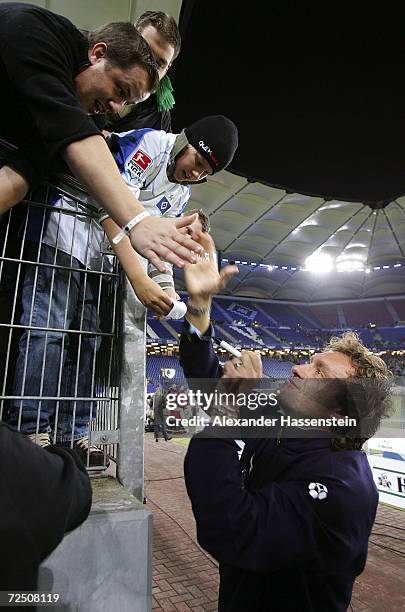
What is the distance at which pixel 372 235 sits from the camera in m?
27.8

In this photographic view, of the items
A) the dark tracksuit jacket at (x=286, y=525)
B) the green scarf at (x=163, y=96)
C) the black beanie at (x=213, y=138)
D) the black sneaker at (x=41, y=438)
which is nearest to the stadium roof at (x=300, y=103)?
the green scarf at (x=163, y=96)

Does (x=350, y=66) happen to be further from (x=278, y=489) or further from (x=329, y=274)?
(x=329, y=274)

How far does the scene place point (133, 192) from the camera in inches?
84.7

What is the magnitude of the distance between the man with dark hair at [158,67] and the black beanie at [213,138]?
558mm

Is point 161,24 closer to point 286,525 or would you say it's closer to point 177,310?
point 177,310

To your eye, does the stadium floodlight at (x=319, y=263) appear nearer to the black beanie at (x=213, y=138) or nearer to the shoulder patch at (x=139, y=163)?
the black beanie at (x=213, y=138)

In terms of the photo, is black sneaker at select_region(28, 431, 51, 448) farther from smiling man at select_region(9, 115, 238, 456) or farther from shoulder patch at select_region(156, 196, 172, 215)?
shoulder patch at select_region(156, 196, 172, 215)

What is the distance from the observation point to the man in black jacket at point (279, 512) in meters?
1.26

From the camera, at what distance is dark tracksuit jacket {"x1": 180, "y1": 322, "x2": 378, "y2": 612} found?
1256mm

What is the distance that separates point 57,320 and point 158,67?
2002 millimetres

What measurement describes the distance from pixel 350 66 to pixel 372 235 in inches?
738

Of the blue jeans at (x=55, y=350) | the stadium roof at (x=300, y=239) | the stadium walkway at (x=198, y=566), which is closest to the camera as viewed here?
the blue jeans at (x=55, y=350)

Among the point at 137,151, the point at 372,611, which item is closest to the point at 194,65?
the point at 137,151

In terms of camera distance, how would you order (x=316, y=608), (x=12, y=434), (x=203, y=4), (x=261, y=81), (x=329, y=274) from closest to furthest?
1. (x=12, y=434)
2. (x=316, y=608)
3. (x=203, y=4)
4. (x=261, y=81)
5. (x=329, y=274)
